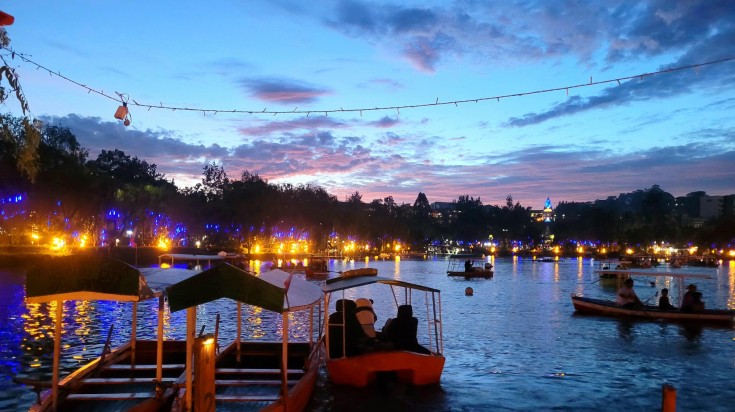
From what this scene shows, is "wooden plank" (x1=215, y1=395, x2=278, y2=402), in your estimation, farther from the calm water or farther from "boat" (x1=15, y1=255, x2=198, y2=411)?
the calm water

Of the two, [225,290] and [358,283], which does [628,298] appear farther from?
[225,290]

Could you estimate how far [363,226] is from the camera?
145m

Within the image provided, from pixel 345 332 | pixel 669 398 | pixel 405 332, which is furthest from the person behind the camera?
pixel 405 332

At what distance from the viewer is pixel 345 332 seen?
1605 cm

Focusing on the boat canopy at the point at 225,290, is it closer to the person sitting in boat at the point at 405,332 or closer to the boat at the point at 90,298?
the boat at the point at 90,298

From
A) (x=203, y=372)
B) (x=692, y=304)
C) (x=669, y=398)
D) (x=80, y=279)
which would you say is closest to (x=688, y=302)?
→ (x=692, y=304)

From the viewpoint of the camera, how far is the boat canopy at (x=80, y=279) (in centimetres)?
1039

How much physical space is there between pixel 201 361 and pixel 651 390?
13.4 m

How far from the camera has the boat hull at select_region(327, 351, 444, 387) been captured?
49.3 feet

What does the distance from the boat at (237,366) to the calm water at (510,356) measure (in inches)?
86.0

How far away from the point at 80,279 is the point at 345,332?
7.34 metres

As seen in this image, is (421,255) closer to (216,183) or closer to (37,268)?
(216,183)

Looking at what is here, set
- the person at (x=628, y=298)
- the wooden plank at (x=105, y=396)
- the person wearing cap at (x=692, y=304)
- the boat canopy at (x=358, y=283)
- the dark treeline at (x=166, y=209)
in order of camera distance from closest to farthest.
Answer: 1. the wooden plank at (x=105, y=396)
2. the boat canopy at (x=358, y=283)
3. the person wearing cap at (x=692, y=304)
4. the person at (x=628, y=298)
5. the dark treeline at (x=166, y=209)

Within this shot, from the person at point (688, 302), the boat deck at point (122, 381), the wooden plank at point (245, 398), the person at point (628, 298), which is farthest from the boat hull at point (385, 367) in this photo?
the person at point (628, 298)
